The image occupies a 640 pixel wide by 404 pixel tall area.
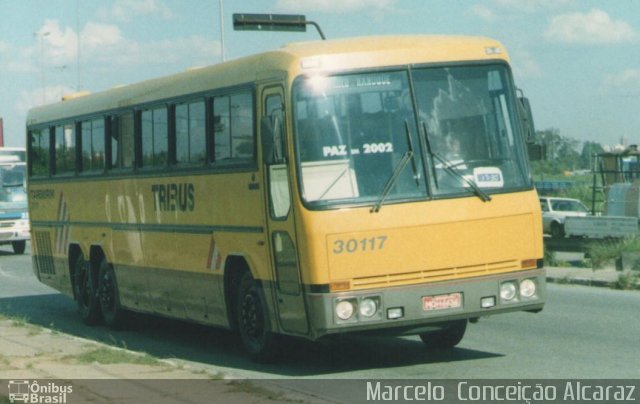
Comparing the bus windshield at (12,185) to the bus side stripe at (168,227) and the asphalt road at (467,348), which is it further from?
the asphalt road at (467,348)

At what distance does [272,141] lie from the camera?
1200cm

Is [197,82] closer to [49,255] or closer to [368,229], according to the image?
[368,229]

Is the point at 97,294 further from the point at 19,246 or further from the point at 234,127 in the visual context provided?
the point at 19,246

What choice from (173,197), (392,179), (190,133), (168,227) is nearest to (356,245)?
(392,179)

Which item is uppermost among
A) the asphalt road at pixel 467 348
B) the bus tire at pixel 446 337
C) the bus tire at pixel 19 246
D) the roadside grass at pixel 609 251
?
the bus tire at pixel 19 246

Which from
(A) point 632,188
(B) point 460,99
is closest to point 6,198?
(A) point 632,188

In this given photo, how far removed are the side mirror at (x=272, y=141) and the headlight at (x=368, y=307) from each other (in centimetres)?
147

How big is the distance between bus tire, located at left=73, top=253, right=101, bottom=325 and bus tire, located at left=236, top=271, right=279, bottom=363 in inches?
211

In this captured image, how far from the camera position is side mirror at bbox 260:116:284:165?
39.4 ft

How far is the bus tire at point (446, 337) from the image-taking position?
13.4 meters

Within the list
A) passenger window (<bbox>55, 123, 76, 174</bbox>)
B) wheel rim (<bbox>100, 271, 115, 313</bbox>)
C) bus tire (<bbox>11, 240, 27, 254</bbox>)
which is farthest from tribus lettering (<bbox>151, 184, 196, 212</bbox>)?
bus tire (<bbox>11, 240, 27, 254</bbox>)

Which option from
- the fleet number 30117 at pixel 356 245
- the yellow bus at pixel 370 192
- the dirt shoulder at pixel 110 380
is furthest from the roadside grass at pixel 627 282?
the fleet number 30117 at pixel 356 245

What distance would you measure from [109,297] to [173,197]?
334cm

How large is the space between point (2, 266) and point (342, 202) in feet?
78.0
